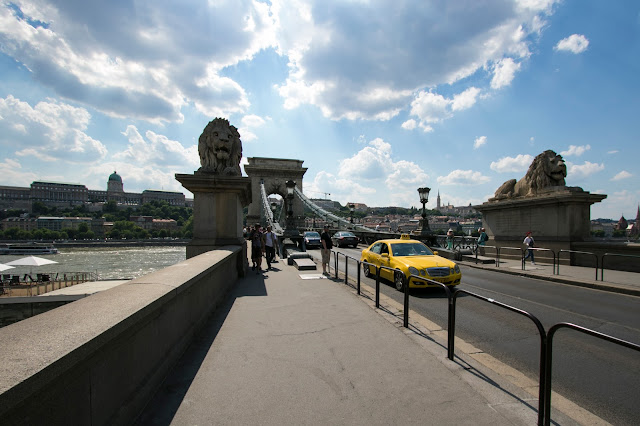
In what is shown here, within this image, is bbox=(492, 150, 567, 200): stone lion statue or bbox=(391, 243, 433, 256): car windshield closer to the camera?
bbox=(391, 243, 433, 256): car windshield

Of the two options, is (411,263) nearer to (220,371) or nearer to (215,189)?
(215,189)

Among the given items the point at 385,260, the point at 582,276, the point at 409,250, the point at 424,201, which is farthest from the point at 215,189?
the point at 424,201

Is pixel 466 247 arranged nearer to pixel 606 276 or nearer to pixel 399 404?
pixel 606 276

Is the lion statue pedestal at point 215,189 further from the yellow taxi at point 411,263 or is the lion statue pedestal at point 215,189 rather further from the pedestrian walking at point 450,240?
the pedestrian walking at point 450,240

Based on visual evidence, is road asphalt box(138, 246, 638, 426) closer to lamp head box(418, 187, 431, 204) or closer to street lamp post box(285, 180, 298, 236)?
lamp head box(418, 187, 431, 204)

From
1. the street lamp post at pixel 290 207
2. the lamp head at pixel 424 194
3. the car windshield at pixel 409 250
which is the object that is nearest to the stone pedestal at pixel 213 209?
the car windshield at pixel 409 250

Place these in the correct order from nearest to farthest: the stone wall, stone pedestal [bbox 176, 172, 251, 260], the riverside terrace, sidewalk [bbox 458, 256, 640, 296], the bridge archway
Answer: the stone wall < the riverside terrace < stone pedestal [bbox 176, 172, 251, 260] < sidewalk [bbox 458, 256, 640, 296] < the bridge archway

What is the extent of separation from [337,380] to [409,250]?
6696mm

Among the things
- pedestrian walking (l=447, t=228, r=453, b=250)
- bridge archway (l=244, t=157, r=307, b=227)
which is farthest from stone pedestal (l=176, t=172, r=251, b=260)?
bridge archway (l=244, t=157, r=307, b=227)

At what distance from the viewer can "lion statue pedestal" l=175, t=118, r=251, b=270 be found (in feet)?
25.9

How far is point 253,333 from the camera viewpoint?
4652 millimetres

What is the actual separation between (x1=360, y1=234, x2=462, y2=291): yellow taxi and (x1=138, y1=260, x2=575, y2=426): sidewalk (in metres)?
2.62

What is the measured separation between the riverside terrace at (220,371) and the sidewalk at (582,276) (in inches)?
271

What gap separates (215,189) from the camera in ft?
26.2
